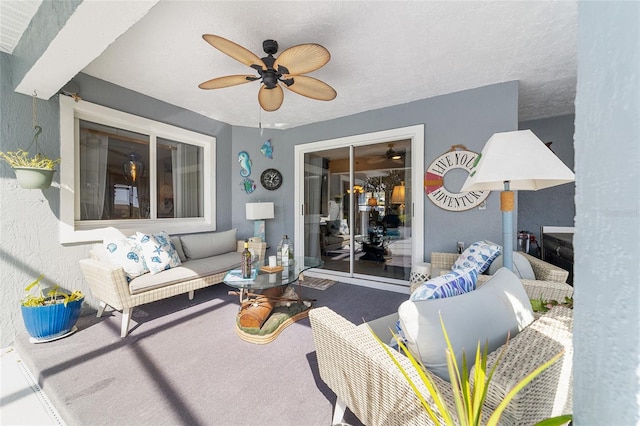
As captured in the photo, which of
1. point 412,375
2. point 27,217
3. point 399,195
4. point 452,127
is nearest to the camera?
point 412,375

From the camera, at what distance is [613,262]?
0.41 metres

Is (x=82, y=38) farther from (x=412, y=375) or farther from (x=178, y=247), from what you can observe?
(x=412, y=375)

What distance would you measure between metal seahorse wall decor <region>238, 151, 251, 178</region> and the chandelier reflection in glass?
146 cm

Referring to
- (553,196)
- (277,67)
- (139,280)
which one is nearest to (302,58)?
(277,67)

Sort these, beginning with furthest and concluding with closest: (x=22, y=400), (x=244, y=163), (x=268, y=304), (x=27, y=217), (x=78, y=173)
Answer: (x=244, y=163) → (x=78, y=173) → (x=268, y=304) → (x=27, y=217) → (x=22, y=400)

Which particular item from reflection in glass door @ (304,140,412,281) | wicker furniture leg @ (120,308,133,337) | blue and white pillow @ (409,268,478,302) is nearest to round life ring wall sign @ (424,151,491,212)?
reflection in glass door @ (304,140,412,281)

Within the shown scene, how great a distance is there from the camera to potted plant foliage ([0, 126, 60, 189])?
7.07ft

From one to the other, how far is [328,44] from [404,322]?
2.30m

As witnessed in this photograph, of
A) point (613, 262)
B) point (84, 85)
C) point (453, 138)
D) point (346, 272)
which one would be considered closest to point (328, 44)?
point (453, 138)

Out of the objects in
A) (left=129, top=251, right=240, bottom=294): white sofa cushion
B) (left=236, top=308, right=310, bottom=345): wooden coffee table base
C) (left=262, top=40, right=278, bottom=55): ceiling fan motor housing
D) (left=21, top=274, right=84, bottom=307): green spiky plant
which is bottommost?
(left=236, top=308, right=310, bottom=345): wooden coffee table base

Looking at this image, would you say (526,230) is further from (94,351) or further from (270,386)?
(94,351)

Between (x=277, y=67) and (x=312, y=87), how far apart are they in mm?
376

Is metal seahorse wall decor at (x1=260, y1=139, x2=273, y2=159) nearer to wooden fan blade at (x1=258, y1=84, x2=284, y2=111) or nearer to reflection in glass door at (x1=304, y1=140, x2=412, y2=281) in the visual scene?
reflection in glass door at (x1=304, y1=140, x2=412, y2=281)

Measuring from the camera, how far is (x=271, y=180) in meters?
4.57
